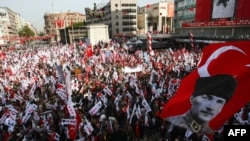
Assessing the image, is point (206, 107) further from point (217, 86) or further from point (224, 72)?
point (224, 72)

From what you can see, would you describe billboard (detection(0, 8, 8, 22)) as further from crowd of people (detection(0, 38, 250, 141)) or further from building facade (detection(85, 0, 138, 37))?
crowd of people (detection(0, 38, 250, 141))

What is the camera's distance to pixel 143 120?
33.4 feet

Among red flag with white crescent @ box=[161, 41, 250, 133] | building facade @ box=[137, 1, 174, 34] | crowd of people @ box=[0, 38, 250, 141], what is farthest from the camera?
building facade @ box=[137, 1, 174, 34]

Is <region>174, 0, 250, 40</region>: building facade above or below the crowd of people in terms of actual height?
above

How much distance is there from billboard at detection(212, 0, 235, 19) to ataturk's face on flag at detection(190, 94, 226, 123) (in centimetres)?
3875

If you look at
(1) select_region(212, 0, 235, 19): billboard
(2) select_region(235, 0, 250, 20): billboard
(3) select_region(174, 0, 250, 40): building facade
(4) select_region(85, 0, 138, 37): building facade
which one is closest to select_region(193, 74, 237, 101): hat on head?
(3) select_region(174, 0, 250, 40): building facade

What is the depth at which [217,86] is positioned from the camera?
414cm

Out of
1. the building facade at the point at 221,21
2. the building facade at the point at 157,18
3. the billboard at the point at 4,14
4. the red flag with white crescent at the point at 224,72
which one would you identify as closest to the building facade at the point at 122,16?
the building facade at the point at 157,18

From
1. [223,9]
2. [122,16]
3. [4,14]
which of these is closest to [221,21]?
[223,9]

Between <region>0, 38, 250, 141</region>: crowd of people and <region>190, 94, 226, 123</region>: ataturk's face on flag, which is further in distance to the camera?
<region>0, 38, 250, 141</region>: crowd of people

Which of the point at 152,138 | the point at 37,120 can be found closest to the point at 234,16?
the point at 152,138

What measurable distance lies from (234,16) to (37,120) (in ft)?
120

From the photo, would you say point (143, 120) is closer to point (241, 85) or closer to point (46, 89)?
point (241, 85)

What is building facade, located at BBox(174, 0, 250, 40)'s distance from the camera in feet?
106
